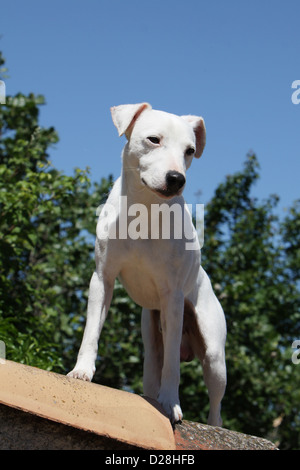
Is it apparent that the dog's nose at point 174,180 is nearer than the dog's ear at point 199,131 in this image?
Yes

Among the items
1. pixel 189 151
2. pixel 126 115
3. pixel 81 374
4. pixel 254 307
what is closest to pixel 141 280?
pixel 81 374

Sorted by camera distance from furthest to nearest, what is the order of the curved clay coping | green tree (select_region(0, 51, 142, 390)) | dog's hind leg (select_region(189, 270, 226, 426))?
1. green tree (select_region(0, 51, 142, 390))
2. dog's hind leg (select_region(189, 270, 226, 426))
3. the curved clay coping

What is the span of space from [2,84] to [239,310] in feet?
12.1

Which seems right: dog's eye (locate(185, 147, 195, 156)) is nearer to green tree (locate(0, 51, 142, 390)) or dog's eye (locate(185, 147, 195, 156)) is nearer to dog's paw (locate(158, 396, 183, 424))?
dog's paw (locate(158, 396, 183, 424))

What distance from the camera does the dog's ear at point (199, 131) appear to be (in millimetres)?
3309

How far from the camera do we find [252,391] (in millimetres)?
Answer: 6969

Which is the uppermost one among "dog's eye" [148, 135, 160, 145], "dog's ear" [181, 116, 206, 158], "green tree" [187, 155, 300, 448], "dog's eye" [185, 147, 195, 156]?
"dog's ear" [181, 116, 206, 158]

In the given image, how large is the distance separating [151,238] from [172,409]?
0.90 meters

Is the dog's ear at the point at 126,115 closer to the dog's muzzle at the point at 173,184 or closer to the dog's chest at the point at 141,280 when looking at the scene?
the dog's muzzle at the point at 173,184

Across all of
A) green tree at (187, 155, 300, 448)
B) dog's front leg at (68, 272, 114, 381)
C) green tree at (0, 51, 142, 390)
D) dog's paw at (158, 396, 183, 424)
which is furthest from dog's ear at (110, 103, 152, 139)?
green tree at (187, 155, 300, 448)

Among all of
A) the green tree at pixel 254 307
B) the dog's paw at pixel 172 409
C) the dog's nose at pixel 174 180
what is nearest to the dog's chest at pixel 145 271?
the dog's nose at pixel 174 180

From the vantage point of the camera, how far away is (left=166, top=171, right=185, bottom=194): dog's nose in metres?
2.75

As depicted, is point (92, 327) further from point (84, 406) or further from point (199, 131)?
point (199, 131)

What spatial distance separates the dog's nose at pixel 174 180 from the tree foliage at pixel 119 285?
2.28 m
